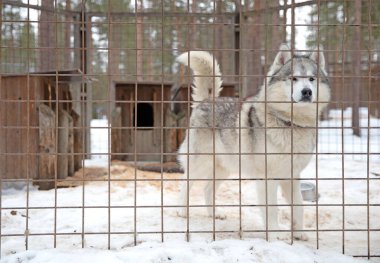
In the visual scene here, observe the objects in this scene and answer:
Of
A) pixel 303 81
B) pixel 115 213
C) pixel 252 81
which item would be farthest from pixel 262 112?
pixel 252 81

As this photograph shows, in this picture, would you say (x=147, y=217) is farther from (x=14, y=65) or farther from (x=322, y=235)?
(x=14, y=65)

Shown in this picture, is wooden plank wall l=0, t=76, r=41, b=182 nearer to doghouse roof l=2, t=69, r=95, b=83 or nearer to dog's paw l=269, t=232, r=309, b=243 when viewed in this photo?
doghouse roof l=2, t=69, r=95, b=83

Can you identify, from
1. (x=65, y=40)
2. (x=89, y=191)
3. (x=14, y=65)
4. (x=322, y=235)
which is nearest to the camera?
(x=322, y=235)

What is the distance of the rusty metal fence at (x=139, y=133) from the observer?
290cm

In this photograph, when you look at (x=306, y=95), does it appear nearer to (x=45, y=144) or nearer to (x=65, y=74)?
(x=65, y=74)

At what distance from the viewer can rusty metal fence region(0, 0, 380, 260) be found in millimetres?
2896

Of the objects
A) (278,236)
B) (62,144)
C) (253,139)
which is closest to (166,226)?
(278,236)

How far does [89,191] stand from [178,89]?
2.80 meters

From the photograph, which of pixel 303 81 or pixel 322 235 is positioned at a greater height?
pixel 303 81

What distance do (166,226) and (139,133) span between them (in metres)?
4.33

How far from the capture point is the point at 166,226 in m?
3.76

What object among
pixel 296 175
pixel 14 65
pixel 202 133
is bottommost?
pixel 296 175

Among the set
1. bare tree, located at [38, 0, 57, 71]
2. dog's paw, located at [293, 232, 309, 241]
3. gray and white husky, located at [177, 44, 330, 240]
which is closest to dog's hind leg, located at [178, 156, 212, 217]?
gray and white husky, located at [177, 44, 330, 240]

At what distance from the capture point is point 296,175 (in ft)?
12.5
